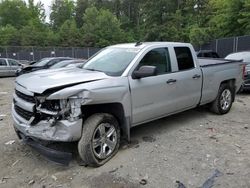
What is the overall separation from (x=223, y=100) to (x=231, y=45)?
1634cm

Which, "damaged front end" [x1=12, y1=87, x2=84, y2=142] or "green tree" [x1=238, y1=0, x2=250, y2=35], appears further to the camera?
"green tree" [x1=238, y1=0, x2=250, y2=35]

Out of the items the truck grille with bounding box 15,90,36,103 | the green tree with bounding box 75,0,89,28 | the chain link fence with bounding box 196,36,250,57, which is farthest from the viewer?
the green tree with bounding box 75,0,89,28

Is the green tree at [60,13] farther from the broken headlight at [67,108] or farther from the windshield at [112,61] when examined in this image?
the broken headlight at [67,108]

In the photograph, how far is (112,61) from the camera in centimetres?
586

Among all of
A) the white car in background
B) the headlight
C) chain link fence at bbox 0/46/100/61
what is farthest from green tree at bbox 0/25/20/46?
the headlight

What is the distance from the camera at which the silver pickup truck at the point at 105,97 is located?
4480 mm

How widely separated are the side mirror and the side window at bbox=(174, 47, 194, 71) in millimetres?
1340

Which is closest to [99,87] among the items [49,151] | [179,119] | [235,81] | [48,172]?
[49,151]

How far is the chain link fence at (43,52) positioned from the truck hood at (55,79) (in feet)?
114

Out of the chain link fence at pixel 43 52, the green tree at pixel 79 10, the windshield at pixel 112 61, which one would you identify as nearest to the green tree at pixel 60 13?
the green tree at pixel 79 10

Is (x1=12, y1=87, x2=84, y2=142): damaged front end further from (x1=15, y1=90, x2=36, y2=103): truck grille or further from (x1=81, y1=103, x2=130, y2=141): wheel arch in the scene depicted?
(x1=81, y1=103, x2=130, y2=141): wheel arch

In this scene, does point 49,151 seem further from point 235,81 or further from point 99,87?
point 235,81

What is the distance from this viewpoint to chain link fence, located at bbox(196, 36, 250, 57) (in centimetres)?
2138

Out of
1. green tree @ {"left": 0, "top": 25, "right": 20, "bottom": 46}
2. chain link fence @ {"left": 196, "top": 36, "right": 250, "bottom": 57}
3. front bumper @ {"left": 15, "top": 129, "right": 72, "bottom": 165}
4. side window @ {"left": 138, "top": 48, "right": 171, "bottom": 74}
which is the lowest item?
front bumper @ {"left": 15, "top": 129, "right": 72, "bottom": 165}
